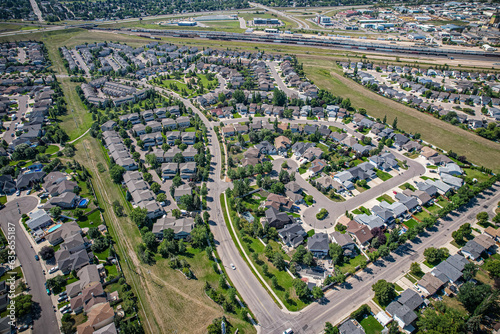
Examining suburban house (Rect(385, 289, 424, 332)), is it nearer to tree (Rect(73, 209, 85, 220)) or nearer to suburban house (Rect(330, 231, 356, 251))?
suburban house (Rect(330, 231, 356, 251))

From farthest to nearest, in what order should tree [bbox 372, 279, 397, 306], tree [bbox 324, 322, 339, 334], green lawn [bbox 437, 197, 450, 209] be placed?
green lawn [bbox 437, 197, 450, 209] → tree [bbox 372, 279, 397, 306] → tree [bbox 324, 322, 339, 334]

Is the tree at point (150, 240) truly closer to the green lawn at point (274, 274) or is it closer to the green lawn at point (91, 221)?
the green lawn at point (91, 221)

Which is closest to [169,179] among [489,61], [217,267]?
[217,267]

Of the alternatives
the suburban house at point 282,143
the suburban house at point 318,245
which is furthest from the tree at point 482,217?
the suburban house at point 282,143

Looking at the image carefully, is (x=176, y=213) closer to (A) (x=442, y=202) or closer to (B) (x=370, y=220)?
(B) (x=370, y=220)

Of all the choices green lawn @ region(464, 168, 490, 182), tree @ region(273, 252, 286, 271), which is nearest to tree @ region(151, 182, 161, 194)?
tree @ region(273, 252, 286, 271)

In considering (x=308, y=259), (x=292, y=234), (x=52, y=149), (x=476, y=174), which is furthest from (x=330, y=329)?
(x=52, y=149)
